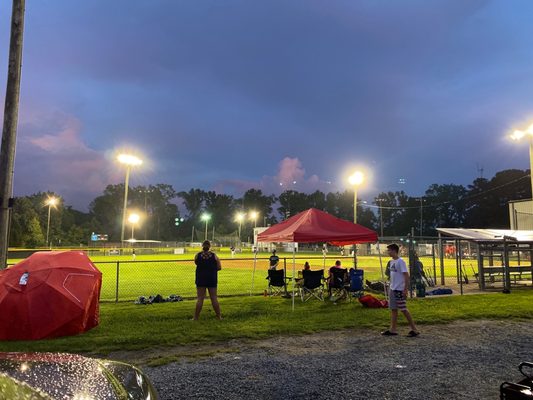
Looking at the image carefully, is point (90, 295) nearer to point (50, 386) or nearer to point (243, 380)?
point (243, 380)

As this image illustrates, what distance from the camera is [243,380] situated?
200 inches

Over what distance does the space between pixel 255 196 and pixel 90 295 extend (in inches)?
5447

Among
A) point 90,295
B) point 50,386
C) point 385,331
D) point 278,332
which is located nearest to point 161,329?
point 90,295

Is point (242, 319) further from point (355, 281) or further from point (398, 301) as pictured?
point (355, 281)

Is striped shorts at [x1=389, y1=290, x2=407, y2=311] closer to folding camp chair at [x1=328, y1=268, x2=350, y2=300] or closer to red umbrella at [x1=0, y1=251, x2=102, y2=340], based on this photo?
folding camp chair at [x1=328, y1=268, x2=350, y2=300]

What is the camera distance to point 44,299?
740 cm

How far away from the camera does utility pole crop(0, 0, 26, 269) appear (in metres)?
8.48

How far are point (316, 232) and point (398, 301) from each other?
3.89 metres

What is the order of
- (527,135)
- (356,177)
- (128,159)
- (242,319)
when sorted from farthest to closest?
1. (128,159)
2. (356,177)
3. (527,135)
4. (242,319)

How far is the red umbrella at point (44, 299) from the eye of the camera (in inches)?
284

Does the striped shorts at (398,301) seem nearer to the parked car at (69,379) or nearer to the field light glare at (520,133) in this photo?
the parked car at (69,379)

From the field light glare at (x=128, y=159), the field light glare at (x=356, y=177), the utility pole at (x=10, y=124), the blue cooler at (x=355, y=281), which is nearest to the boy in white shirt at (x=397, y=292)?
the blue cooler at (x=355, y=281)

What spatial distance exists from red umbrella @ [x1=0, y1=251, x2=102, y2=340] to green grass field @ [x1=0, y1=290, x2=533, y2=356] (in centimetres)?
27

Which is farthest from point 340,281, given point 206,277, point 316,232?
point 206,277
